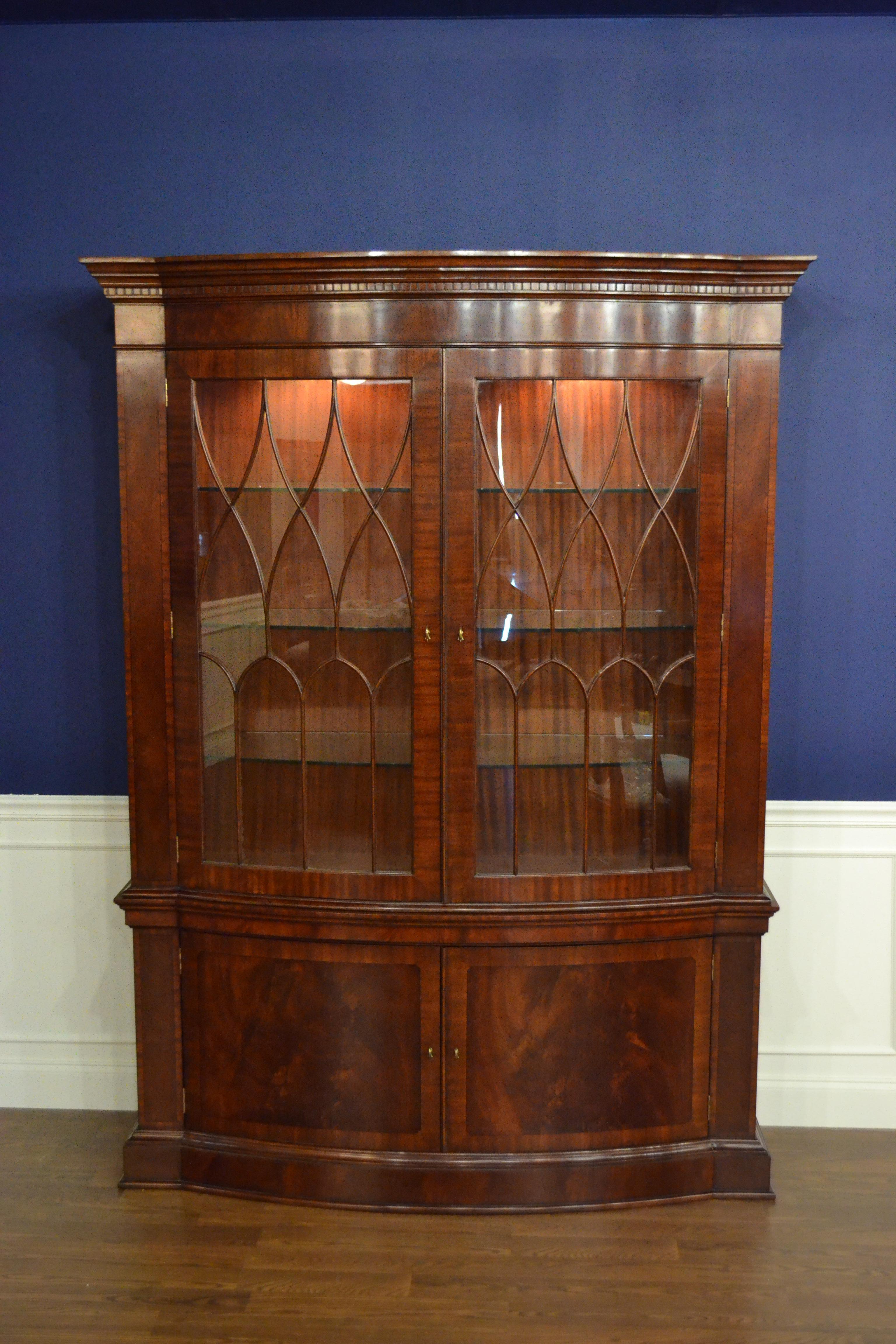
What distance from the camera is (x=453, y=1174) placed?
2.52 m

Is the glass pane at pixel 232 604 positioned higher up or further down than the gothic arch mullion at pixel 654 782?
higher up

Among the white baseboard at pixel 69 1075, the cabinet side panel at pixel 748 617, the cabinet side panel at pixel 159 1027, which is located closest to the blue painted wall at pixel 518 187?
the cabinet side panel at pixel 748 617

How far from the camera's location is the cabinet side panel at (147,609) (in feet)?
8.00

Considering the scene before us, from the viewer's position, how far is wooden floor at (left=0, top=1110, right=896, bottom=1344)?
2.17 meters

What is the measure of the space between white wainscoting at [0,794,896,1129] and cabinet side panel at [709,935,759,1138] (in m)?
0.38

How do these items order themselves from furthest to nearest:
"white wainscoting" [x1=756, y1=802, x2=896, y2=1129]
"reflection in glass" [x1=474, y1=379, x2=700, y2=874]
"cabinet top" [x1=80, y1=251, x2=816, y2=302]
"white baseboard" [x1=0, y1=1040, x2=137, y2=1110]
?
"white baseboard" [x1=0, y1=1040, x2=137, y2=1110] → "white wainscoting" [x1=756, y1=802, x2=896, y2=1129] → "reflection in glass" [x1=474, y1=379, x2=700, y2=874] → "cabinet top" [x1=80, y1=251, x2=816, y2=302]

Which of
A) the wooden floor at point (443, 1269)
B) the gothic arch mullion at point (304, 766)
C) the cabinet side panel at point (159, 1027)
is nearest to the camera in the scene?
the wooden floor at point (443, 1269)

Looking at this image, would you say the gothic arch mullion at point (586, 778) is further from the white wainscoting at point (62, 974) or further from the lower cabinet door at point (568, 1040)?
the white wainscoting at point (62, 974)

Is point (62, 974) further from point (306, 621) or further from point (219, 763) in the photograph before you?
point (306, 621)

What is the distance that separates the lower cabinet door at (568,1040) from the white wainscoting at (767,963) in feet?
1.63

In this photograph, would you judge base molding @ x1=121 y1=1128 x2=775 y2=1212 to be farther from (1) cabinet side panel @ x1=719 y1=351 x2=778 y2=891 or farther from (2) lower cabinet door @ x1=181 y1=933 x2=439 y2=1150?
(1) cabinet side panel @ x1=719 y1=351 x2=778 y2=891

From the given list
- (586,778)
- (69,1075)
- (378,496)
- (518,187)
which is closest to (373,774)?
(586,778)

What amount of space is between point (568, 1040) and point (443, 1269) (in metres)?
0.52

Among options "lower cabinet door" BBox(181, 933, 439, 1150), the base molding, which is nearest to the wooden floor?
the base molding
